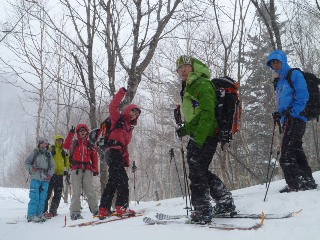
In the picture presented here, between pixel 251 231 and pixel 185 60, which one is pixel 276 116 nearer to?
pixel 185 60

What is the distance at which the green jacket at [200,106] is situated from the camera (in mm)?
3746

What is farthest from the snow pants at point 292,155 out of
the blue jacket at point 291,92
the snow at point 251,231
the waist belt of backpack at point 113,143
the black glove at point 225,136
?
the waist belt of backpack at point 113,143

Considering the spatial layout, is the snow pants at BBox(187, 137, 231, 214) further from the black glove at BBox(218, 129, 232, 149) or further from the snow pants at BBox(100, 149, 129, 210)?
the snow pants at BBox(100, 149, 129, 210)

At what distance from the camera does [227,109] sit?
390cm

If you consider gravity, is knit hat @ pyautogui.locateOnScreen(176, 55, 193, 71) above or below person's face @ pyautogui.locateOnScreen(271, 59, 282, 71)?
below

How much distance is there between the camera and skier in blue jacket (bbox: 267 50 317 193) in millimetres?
4688

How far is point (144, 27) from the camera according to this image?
807 centimetres

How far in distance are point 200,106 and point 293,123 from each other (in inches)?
72.4

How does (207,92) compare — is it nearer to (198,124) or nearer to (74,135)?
(198,124)

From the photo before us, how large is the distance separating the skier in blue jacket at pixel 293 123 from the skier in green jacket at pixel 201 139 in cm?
129

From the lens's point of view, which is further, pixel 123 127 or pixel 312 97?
pixel 123 127

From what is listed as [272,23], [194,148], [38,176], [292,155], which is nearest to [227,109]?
[194,148]

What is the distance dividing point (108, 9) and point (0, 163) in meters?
83.7

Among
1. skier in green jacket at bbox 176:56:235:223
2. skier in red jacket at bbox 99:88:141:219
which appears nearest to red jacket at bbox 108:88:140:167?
skier in red jacket at bbox 99:88:141:219
